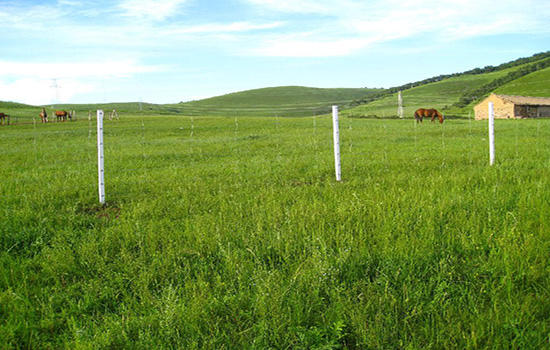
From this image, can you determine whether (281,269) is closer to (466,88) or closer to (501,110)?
(501,110)

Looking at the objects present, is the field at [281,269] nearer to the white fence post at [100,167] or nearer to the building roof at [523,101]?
the white fence post at [100,167]

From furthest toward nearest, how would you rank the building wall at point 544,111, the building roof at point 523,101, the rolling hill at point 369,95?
the rolling hill at point 369,95
the building wall at point 544,111
the building roof at point 523,101

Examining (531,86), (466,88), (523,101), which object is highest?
(466,88)

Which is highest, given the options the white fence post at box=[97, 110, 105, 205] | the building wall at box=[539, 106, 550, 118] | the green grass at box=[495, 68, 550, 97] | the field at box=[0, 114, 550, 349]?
the green grass at box=[495, 68, 550, 97]

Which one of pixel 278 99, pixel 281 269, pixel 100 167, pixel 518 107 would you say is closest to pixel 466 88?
pixel 278 99

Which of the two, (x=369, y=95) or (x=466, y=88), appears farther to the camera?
(x=369, y=95)

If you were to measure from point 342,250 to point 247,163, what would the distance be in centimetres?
888

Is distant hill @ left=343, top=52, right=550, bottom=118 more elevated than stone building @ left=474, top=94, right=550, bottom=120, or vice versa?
distant hill @ left=343, top=52, right=550, bottom=118

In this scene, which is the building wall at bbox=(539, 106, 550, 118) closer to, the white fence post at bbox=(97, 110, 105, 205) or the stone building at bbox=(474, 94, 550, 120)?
the stone building at bbox=(474, 94, 550, 120)

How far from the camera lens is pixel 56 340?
11.3 feet

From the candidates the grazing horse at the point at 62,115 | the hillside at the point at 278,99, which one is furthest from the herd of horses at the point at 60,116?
the hillside at the point at 278,99

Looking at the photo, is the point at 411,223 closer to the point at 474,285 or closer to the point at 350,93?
the point at 474,285

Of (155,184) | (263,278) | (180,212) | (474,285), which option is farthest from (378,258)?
(155,184)

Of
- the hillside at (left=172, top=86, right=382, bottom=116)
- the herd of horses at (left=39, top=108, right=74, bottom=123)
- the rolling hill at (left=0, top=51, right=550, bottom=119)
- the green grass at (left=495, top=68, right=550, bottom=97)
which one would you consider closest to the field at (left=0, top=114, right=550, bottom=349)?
the herd of horses at (left=39, top=108, right=74, bottom=123)
